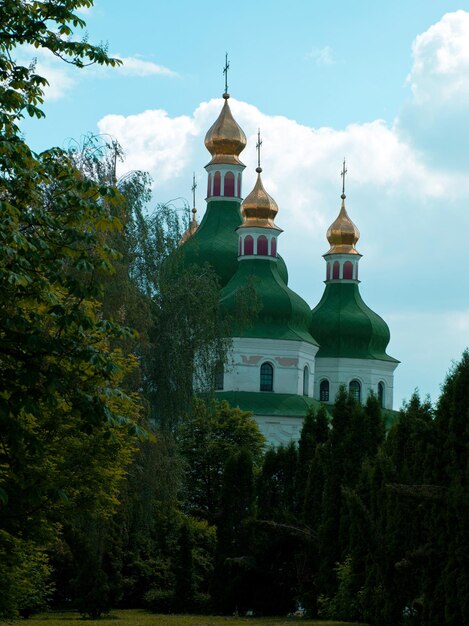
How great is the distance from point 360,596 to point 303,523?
16.5ft

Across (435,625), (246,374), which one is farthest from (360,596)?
(246,374)

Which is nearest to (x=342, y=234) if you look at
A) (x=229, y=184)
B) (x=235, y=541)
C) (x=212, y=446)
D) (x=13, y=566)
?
(x=229, y=184)

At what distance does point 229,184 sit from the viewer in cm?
6247

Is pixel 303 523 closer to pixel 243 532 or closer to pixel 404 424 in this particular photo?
pixel 243 532

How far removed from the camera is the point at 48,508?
632 inches

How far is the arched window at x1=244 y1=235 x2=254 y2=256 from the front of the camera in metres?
58.6

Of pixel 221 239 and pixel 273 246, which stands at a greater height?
pixel 221 239

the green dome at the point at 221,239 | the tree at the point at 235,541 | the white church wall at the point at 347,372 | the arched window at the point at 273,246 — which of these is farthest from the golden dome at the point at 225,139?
the tree at the point at 235,541

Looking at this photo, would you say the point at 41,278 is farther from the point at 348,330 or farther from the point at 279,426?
the point at 348,330

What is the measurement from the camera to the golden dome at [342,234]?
6706cm

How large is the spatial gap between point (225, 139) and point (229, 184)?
251cm

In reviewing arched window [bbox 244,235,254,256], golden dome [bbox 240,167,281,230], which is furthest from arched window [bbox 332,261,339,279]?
arched window [bbox 244,235,254,256]

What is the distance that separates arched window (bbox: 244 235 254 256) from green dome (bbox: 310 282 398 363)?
299 inches

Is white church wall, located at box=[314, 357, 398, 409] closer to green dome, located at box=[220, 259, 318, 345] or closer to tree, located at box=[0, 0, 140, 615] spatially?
green dome, located at box=[220, 259, 318, 345]
